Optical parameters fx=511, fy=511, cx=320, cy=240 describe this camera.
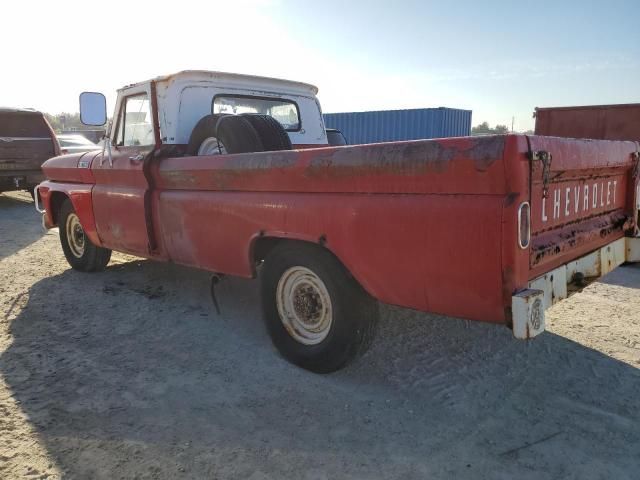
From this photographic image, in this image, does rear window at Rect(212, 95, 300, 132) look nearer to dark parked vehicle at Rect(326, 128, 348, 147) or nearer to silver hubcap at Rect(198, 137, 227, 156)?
silver hubcap at Rect(198, 137, 227, 156)

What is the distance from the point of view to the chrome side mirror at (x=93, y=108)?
4.93m

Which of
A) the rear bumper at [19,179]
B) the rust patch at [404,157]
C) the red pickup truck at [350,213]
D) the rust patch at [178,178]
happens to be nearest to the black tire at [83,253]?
the red pickup truck at [350,213]

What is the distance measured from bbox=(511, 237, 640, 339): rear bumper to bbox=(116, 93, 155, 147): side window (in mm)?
3366

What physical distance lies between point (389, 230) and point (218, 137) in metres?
1.92

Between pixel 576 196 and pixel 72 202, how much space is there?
4731 millimetres

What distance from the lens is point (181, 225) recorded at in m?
3.96

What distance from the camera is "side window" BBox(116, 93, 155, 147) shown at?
14.9ft

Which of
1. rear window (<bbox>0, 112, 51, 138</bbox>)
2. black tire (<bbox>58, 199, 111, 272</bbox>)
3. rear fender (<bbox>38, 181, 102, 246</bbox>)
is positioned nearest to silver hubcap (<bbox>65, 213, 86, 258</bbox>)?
black tire (<bbox>58, 199, 111, 272</bbox>)

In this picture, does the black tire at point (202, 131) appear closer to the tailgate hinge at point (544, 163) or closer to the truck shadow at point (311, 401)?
the truck shadow at point (311, 401)

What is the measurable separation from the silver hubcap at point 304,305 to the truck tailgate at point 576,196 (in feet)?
4.06

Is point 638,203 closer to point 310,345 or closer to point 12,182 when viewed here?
point 310,345

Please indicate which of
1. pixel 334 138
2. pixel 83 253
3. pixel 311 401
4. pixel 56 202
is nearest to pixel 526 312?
pixel 311 401

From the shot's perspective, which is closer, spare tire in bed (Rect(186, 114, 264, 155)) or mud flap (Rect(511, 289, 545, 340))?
mud flap (Rect(511, 289, 545, 340))

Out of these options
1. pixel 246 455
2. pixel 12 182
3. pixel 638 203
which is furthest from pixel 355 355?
pixel 12 182
